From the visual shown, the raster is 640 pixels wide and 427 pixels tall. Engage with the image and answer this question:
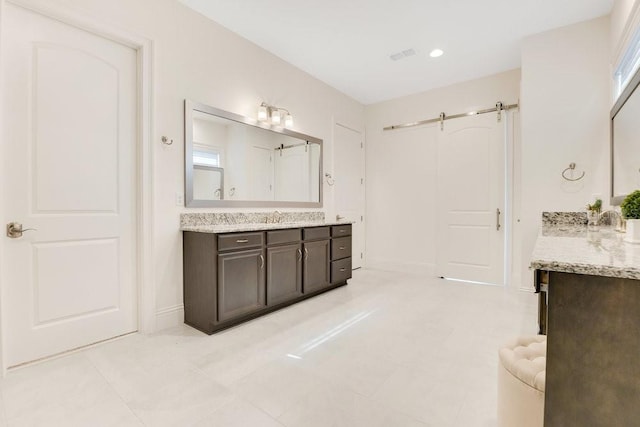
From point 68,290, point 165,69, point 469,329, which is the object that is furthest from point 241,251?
point 469,329

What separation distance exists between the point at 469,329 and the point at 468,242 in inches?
75.5

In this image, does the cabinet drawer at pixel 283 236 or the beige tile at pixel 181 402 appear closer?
the beige tile at pixel 181 402

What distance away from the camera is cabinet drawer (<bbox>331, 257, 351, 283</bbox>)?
144 inches

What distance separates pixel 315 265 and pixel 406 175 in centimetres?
228

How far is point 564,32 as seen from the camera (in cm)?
301

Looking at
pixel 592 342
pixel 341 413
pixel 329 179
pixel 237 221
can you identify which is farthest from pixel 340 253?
pixel 592 342

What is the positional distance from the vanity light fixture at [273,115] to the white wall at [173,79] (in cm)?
13

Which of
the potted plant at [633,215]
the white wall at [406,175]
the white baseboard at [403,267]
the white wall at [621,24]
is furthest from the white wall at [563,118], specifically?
the potted plant at [633,215]

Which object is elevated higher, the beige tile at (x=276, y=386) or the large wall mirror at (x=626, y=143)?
the large wall mirror at (x=626, y=143)

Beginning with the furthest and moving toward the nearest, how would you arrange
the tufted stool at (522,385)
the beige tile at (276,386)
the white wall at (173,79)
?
1. the white wall at (173,79)
2. the beige tile at (276,386)
3. the tufted stool at (522,385)

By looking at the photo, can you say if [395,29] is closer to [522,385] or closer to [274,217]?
[274,217]

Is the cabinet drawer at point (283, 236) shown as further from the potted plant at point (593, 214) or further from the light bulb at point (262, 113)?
the potted plant at point (593, 214)

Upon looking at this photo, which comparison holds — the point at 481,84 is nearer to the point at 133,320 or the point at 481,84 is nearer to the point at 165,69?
the point at 165,69

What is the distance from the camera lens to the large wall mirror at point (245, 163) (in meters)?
2.74
